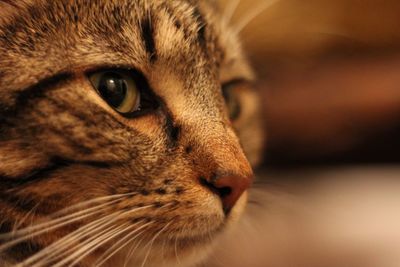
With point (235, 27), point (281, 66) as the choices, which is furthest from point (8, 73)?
point (281, 66)

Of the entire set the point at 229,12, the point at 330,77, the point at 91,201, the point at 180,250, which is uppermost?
the point at 229,12

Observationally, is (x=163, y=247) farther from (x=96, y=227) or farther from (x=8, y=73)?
(x=8, y=73)

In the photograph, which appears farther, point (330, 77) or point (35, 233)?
point (330, 77)

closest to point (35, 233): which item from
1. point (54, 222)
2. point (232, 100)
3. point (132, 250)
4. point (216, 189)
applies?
point (54, 222)

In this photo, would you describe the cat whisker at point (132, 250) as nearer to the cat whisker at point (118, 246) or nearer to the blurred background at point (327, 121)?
the cat whisker at point (118, 246)

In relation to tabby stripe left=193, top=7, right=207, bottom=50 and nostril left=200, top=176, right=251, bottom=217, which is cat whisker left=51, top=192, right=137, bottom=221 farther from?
tabby stripe left=193, top=7, right=207, bottom=50

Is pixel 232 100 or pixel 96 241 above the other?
pixel 232 100

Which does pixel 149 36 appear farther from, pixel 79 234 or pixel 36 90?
pixel 79 234
